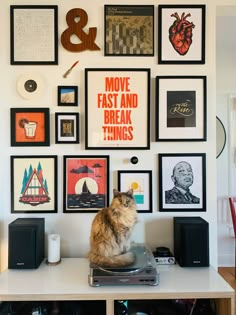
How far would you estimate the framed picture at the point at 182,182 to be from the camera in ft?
5.89

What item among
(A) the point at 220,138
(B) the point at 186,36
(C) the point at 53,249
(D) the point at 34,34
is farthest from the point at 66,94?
(A) the point at 220,138

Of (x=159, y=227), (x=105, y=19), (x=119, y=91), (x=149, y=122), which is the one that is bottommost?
(x=159, y=227)

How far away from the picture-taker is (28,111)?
1787 mm

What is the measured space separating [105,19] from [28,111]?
0.78 meters

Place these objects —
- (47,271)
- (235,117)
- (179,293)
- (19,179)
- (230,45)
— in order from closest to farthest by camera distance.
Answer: (179,293)
(47,271)
(19,179)
(230,45)
(235,117)

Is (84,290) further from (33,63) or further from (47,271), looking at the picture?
(33,63)

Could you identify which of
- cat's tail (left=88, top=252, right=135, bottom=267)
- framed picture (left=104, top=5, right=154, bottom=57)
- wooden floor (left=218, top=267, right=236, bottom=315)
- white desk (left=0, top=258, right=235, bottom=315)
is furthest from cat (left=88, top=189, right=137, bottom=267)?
wooden floor (left=218, top=267, right=236, bottom=315)

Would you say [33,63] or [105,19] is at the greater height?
[105,19]

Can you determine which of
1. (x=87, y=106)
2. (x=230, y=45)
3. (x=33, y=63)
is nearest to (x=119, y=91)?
(x=87, y=106)

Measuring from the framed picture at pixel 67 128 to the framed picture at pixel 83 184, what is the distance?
0.40 feet

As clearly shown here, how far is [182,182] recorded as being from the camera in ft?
5.90

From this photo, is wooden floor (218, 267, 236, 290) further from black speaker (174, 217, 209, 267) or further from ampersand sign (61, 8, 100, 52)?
ampersand sign (61, 8, 100, 52)

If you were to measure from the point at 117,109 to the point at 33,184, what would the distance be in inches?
Answer: 28.7

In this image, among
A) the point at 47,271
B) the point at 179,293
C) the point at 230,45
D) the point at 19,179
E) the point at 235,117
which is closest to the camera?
the point at 179,293
